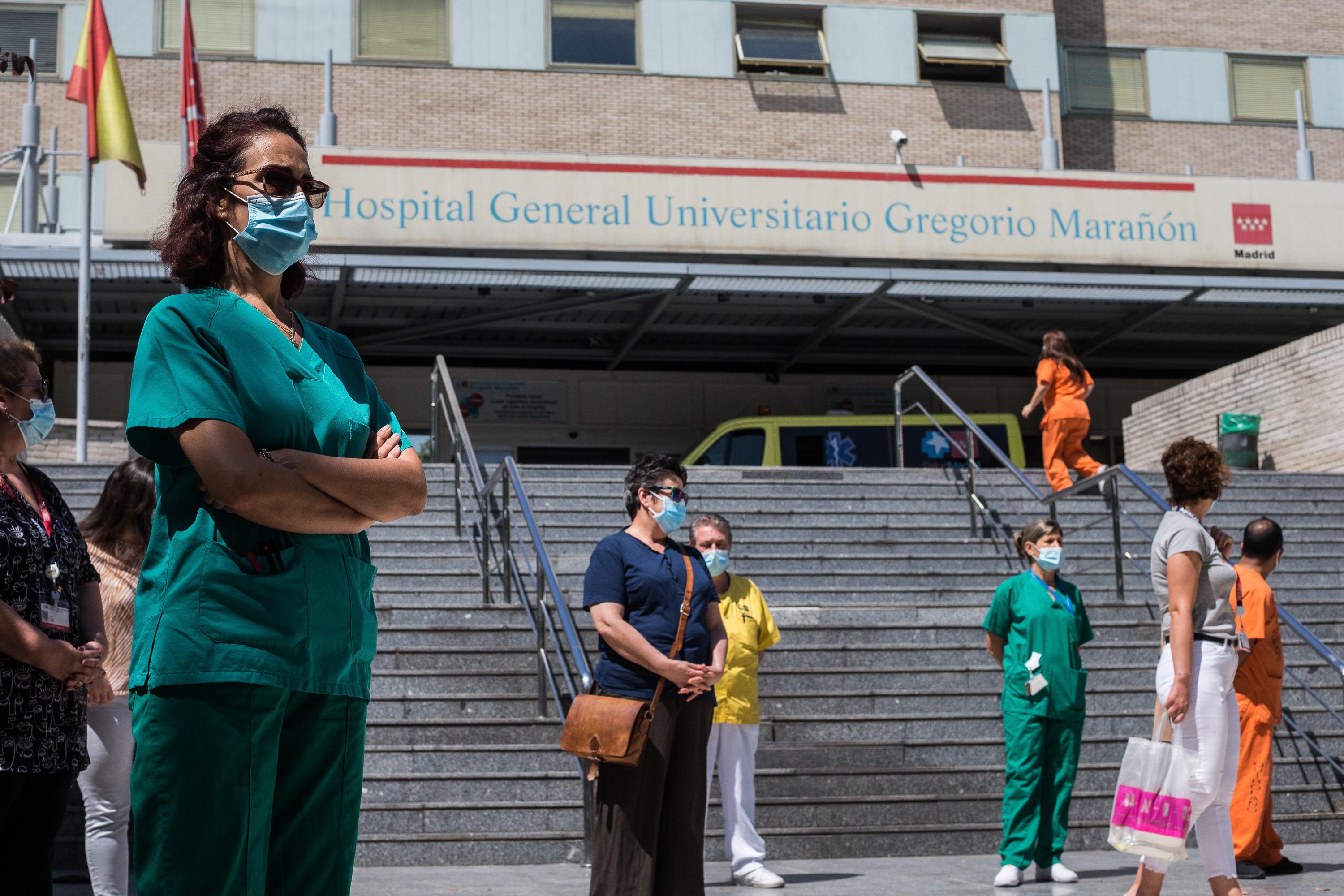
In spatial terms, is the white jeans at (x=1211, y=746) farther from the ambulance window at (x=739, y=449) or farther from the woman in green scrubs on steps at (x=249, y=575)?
the ambulance window at (x=739, y=449)

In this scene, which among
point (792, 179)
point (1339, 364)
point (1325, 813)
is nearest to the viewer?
point (1325, 813)

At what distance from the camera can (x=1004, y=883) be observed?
265 inches

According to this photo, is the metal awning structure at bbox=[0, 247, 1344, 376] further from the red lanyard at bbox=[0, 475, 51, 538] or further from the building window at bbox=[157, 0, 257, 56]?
the red lanyard at bbox=[0, 475, 51, 538]

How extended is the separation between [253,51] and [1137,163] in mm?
14384

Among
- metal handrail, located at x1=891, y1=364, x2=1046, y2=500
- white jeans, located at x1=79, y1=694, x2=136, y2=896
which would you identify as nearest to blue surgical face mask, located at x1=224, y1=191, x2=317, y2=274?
white jeans, located at x1=79, y1=694, x2=136, y2=896

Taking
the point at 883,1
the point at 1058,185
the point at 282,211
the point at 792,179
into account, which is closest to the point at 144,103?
the point at 792,179

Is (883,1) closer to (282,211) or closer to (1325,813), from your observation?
(1325,813)

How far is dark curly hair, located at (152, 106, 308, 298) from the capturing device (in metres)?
2.55

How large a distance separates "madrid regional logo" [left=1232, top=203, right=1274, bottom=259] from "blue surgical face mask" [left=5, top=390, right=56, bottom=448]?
17997mm

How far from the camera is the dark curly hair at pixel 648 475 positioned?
5543mm

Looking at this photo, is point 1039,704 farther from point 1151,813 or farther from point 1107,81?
point 1107,81

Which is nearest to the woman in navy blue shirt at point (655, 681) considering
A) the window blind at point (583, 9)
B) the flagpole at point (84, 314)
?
the flagpole at point (84, 314)

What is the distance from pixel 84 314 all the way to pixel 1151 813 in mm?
12468

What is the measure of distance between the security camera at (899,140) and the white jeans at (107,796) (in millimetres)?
17914
